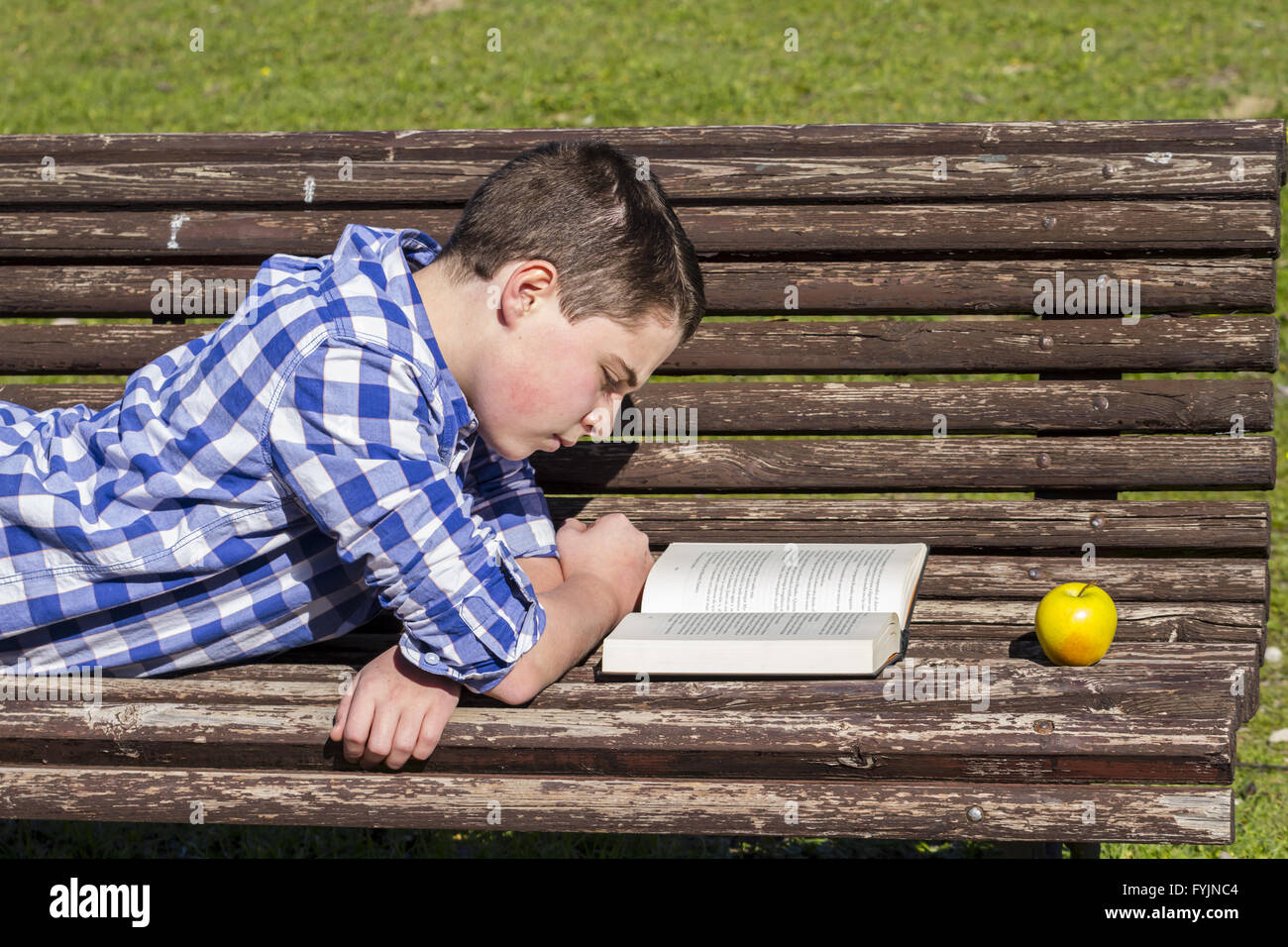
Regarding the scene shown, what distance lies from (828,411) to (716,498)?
333 millimetres

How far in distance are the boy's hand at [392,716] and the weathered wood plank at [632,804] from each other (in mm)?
55

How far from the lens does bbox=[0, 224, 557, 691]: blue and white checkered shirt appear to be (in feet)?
7.02

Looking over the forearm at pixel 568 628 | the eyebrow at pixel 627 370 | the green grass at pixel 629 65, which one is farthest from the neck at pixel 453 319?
the green grass at pixel 629 65

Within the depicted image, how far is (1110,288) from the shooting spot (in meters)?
3.06


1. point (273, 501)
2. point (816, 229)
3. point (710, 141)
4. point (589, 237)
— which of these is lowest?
point (273, 501)

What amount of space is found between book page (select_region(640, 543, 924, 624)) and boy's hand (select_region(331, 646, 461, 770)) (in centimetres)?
50

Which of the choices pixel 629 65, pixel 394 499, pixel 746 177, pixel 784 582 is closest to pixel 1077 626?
pixel 784 582

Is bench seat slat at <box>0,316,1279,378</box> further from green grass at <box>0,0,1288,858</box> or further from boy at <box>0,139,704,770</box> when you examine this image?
green grass at <box>0,0,1288,858</box>

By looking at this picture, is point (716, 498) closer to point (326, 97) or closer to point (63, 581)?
point (63, 581)

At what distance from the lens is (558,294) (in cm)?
227

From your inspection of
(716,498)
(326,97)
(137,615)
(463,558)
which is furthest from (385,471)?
(326,97)

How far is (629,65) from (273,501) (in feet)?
19.0

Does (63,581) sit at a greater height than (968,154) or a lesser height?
lesser

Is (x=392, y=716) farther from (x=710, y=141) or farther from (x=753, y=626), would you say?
(x=710, y=141)
